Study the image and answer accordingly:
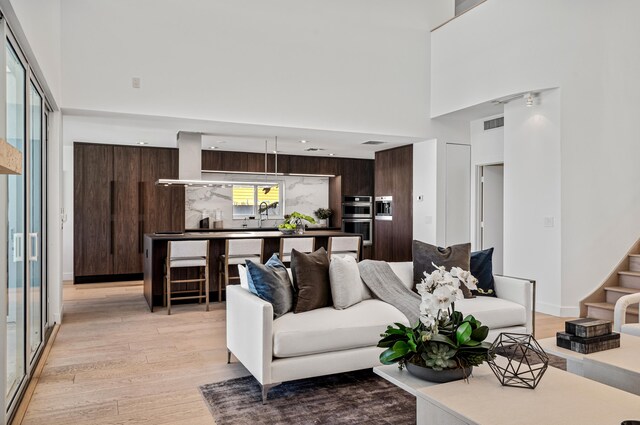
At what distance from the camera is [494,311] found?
148 inches

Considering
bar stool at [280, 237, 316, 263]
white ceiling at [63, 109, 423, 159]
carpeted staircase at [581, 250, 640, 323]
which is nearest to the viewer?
carpeted staircase at [581, 250, 640, 323]

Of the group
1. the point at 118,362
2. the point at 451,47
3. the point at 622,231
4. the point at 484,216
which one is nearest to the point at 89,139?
the point at 118,362

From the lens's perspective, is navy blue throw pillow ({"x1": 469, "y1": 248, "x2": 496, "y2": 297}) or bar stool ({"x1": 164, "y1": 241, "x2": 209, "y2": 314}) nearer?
navy blue throw pillow ({"x1": 469, "y1": 248, "x2": 496, "y2": 297})

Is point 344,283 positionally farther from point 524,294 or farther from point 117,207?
point 117,207

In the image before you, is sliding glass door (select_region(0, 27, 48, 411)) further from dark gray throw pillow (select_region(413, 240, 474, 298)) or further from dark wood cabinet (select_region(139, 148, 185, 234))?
dark wood cabinet (select_region(139, 148, 185, 234))

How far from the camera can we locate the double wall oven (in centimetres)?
981

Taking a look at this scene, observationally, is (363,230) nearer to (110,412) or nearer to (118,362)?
(118,362)

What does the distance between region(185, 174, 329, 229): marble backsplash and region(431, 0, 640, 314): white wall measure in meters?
5.09

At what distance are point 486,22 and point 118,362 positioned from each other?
5.82m

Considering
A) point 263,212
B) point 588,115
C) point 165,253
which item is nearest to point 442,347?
point 588,115

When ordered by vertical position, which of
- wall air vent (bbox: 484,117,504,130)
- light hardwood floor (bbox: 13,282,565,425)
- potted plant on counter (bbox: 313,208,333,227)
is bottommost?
light hardwood floor (bbox: 13,282,565,425)

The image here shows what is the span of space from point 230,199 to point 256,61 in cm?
377

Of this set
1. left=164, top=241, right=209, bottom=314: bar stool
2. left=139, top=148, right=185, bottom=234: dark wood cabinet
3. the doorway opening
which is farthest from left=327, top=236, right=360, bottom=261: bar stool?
left=139, top=148, right=185, bottom=234: dark wood cabinet

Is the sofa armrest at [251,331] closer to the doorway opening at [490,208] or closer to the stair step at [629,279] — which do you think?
the stair step at [629,279]
